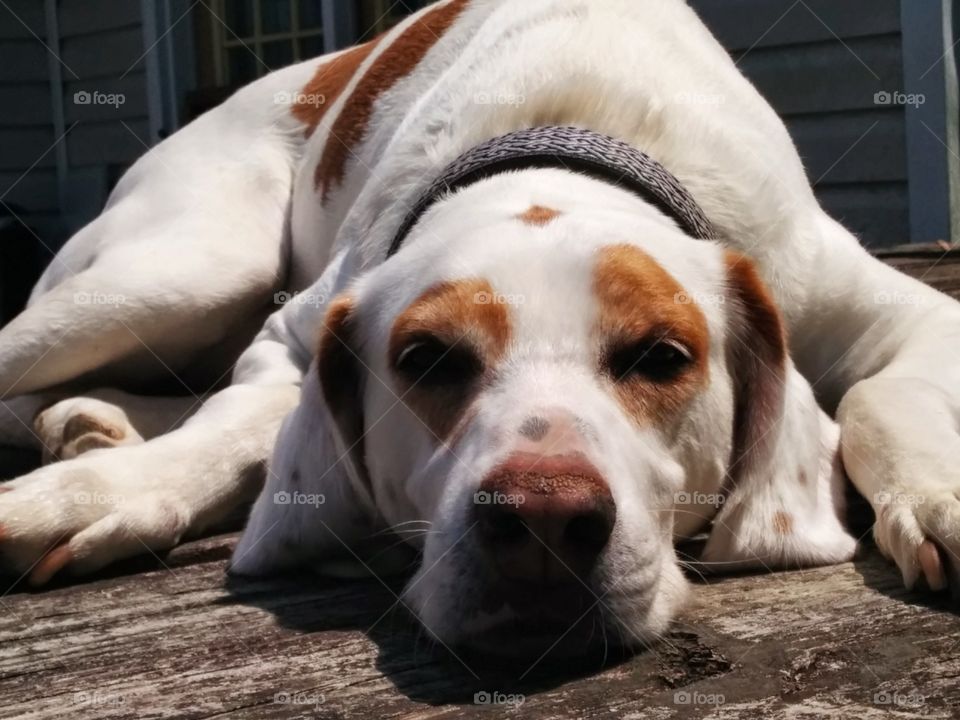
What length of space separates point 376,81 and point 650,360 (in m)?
1.97

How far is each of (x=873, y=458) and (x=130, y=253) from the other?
231cm

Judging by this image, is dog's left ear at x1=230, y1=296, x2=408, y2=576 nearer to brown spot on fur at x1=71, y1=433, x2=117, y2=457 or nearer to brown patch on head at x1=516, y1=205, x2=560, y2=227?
brown patch on head at x1=516, y1=205, x2=560, y2=227

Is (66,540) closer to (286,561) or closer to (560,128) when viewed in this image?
(286,561)

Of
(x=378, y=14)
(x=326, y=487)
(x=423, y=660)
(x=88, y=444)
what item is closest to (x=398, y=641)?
(x=423, y=660)

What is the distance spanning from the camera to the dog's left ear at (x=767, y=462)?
2021mm

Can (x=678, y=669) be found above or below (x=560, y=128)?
below

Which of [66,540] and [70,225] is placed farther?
[70,225]

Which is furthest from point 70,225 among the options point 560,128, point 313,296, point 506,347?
point 506,347

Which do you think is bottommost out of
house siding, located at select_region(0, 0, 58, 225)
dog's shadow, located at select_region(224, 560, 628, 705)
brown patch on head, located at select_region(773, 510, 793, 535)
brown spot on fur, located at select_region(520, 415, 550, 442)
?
dog's shadow, located at select_region(224, 560, 628, 705)

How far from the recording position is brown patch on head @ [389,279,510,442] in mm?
1831

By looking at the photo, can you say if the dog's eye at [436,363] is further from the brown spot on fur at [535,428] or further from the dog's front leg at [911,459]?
the dog's front leg at [911,459]

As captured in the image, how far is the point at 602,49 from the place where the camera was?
2744mm

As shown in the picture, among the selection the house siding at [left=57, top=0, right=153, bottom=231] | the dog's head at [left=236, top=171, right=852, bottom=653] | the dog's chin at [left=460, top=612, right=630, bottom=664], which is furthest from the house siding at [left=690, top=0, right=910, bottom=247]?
the dog's chin at [left=460, top=612, right=630, bottom=664]

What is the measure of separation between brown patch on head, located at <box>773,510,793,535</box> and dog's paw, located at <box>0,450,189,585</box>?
1.10 metres
